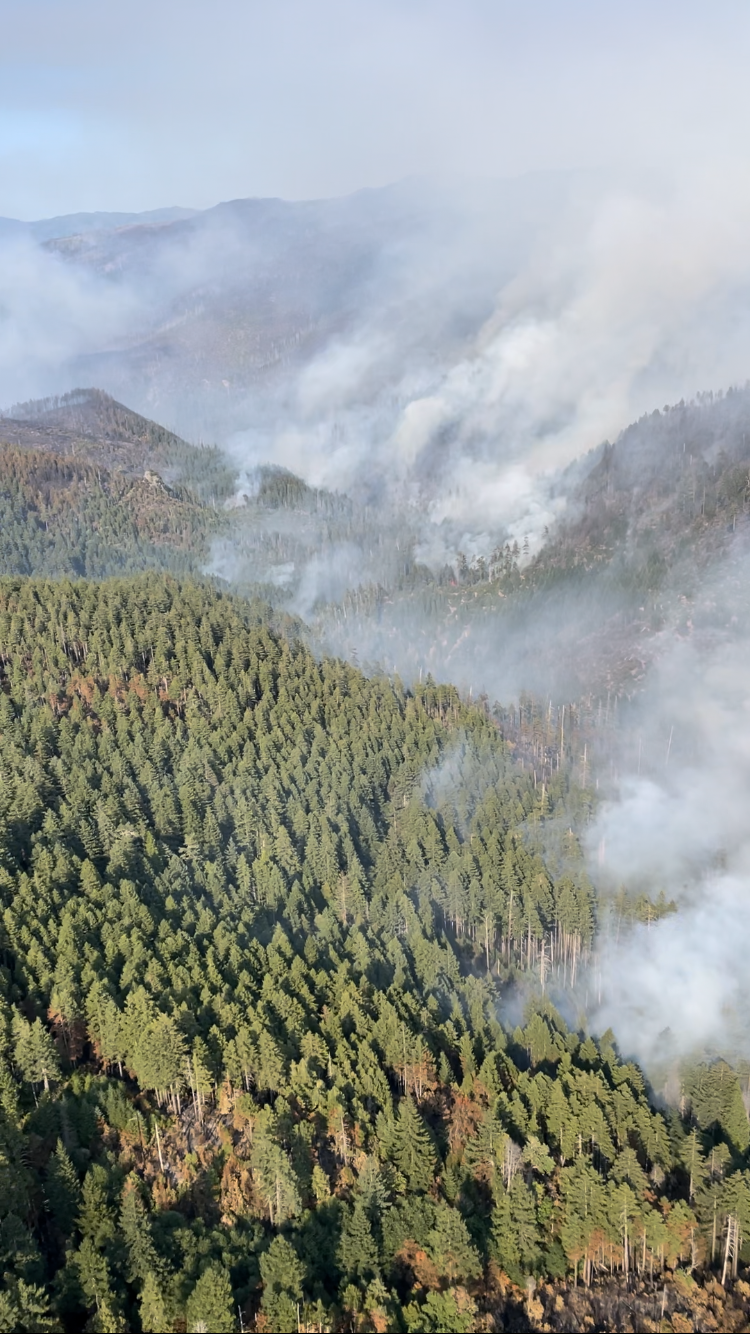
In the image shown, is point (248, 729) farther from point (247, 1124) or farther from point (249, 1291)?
point (249, 1291)

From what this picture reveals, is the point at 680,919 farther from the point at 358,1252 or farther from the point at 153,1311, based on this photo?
the point at 153,1311

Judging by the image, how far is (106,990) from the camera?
70.9 meters

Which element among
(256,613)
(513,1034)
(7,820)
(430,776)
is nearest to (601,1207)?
(513,1034)

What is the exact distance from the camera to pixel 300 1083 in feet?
221

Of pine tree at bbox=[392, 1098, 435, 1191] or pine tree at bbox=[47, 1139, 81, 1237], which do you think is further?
pine tree at bbox=[392, 1098, 435, 1191]

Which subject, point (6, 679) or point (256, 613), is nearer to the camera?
point (6, 679)

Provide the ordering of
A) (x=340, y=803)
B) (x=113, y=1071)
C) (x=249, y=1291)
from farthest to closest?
(x=340, y=803)
(x=113, y=1071)
(x=249, y=1291)

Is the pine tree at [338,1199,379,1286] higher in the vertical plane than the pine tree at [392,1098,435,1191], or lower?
lower

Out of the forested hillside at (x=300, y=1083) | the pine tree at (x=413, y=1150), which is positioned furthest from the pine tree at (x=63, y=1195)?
the pine tree at (x=413, y=1150)

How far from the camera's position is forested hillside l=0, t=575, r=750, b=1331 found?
172 feet

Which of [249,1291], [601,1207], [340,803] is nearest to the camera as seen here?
[249,1291]

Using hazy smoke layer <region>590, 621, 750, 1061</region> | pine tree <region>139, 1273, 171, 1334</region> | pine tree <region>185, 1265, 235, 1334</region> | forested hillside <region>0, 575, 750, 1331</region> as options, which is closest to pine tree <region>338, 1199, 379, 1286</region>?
forested hillside <region>0, 575, 750, 1331</region>

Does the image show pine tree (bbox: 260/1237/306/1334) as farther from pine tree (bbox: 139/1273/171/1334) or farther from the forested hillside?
pine tree (bbox: 139/1273/171/1334)

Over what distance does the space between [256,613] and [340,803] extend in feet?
241
